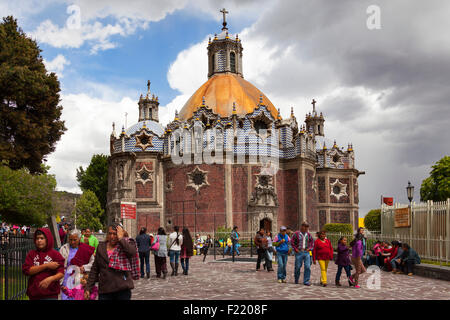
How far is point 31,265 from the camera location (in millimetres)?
6008

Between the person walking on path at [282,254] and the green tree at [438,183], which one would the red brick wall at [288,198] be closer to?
the green tree at [438,183]

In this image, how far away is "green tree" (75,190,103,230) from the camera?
47.7 m

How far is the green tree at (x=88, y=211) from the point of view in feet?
157

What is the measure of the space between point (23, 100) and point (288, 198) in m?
25.9

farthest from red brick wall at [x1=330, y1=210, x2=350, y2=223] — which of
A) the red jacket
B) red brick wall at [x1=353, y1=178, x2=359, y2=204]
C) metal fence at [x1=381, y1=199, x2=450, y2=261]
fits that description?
the red jacket

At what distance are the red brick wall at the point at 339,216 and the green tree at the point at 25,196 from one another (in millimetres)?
32996

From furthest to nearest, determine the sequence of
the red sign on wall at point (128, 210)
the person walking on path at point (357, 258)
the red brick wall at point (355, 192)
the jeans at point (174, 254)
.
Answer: the red brick wall at point (355, 192) < the red sign on wall at point (128, 210) < the jeans at point (174, 254) < the person walking on path at point (357, 258)

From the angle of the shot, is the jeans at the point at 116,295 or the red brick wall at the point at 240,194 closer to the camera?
the jeans at the point at 116,295

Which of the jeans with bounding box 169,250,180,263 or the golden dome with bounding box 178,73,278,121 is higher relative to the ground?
the golden dome with bounding box 178,73,278,121

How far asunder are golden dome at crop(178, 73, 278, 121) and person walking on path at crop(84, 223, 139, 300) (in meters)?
33.3

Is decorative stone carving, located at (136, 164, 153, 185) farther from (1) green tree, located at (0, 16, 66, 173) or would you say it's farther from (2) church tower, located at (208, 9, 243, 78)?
(1) green tree, located at (0, 16, 66, 173)

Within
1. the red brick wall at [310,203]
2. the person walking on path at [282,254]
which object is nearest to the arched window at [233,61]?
the red brick wall at [310,203]

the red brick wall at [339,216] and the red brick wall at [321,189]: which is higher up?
the red brick wall at [321,189]
